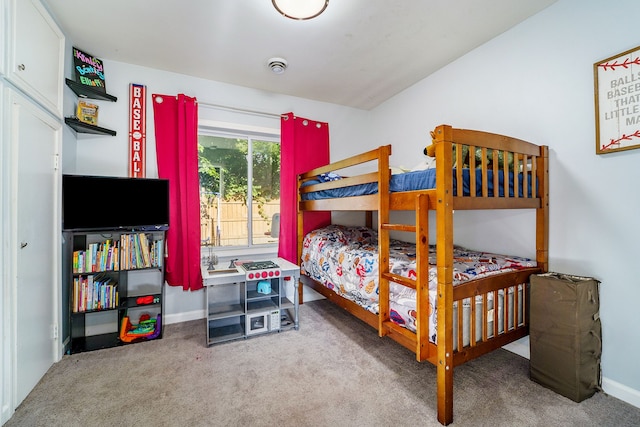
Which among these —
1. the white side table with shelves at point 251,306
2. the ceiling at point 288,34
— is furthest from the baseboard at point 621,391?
the ceiling at point 288,34

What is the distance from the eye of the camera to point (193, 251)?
278 cm

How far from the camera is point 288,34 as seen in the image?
220 cm

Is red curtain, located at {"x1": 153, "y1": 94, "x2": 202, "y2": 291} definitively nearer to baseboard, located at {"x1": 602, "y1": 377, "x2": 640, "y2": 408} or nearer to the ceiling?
the ceiling

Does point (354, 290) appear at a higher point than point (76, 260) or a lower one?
lower

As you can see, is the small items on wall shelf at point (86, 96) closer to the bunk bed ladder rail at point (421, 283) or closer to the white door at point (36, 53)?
the white door at point (36, 53)

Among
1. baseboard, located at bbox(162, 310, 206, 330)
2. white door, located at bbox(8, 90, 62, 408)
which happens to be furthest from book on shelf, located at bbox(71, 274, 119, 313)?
baseboard, located at bbox(162, 310, 206, 330)

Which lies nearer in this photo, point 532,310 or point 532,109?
point 532,310

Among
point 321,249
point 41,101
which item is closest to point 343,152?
point 321,249

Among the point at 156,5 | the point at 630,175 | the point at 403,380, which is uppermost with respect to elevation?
the point at 156,5

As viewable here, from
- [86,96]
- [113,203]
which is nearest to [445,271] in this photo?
[113,203]

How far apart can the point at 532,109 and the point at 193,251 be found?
3.23 meters

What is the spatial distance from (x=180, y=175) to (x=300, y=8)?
1.84 meters

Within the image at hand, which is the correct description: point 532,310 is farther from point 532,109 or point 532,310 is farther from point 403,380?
point 532,109

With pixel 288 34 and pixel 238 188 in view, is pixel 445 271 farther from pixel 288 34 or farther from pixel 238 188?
pixel 238 188
